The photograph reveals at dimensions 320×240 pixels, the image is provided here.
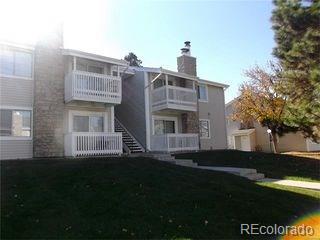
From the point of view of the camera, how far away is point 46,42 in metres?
19.2

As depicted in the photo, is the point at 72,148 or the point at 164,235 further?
the point at 72,148

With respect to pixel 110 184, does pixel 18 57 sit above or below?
above

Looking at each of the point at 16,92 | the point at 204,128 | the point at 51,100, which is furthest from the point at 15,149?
the point at 204,128

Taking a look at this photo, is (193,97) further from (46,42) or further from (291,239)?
(291,239)

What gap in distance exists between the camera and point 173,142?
23250mm

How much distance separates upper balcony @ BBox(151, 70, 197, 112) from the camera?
2402cm

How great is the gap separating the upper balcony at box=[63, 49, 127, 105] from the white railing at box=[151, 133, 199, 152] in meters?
4.01

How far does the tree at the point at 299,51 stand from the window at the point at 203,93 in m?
9.13

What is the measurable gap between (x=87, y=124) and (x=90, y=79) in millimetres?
2706

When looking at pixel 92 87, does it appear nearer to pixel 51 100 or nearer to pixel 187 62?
pixel 51 100

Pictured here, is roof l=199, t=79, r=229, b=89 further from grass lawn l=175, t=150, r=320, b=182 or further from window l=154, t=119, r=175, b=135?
grass lawn l=175, t=150, r=320, b=182

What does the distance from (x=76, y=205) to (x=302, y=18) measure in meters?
12.8

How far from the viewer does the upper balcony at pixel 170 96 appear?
78.8 feet

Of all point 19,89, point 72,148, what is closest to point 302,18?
point 72,148
